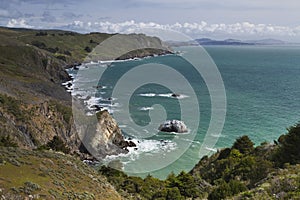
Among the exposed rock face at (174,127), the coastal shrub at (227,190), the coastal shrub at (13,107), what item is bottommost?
the exposed rock face at (174,127)

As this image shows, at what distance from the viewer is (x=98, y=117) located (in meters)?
48.4

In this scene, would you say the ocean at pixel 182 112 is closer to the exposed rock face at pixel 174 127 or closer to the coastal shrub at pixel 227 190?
the exposed rock face at pixel 174 127

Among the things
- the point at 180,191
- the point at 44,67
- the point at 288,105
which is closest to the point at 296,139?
the point at 180,191

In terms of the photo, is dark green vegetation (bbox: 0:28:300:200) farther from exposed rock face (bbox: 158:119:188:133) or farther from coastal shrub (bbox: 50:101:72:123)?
exposed rock face (bbox: 158:119:188:133)

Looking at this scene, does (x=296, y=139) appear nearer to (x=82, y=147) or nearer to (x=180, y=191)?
(x=180, y=191)

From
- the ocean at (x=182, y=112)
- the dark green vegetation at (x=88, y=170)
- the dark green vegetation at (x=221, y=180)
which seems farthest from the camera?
the ocean at (x=182, y=112)

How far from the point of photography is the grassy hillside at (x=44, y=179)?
41.0 feet

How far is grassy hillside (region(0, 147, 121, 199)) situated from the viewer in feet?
41.0

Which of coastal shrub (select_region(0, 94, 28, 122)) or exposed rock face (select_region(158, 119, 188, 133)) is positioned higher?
coastal shrub (select_region(0, 94, 28, 122))

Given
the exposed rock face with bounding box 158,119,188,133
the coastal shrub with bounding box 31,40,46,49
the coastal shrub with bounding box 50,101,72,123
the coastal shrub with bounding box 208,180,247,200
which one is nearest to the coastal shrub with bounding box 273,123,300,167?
the coastal shrub with bounding box 208,180,247,200

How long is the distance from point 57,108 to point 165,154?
58.2 ft

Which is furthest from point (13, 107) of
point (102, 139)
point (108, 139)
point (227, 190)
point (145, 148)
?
point (227, 190)

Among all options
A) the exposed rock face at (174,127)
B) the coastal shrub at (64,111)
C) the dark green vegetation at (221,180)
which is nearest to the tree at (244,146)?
the dark green vegetation at (221,180)

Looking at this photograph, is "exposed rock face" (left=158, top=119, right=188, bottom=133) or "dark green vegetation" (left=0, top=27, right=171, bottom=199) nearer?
"dark green vegetation" (left=0, top=27, right=171, bottom=199)
